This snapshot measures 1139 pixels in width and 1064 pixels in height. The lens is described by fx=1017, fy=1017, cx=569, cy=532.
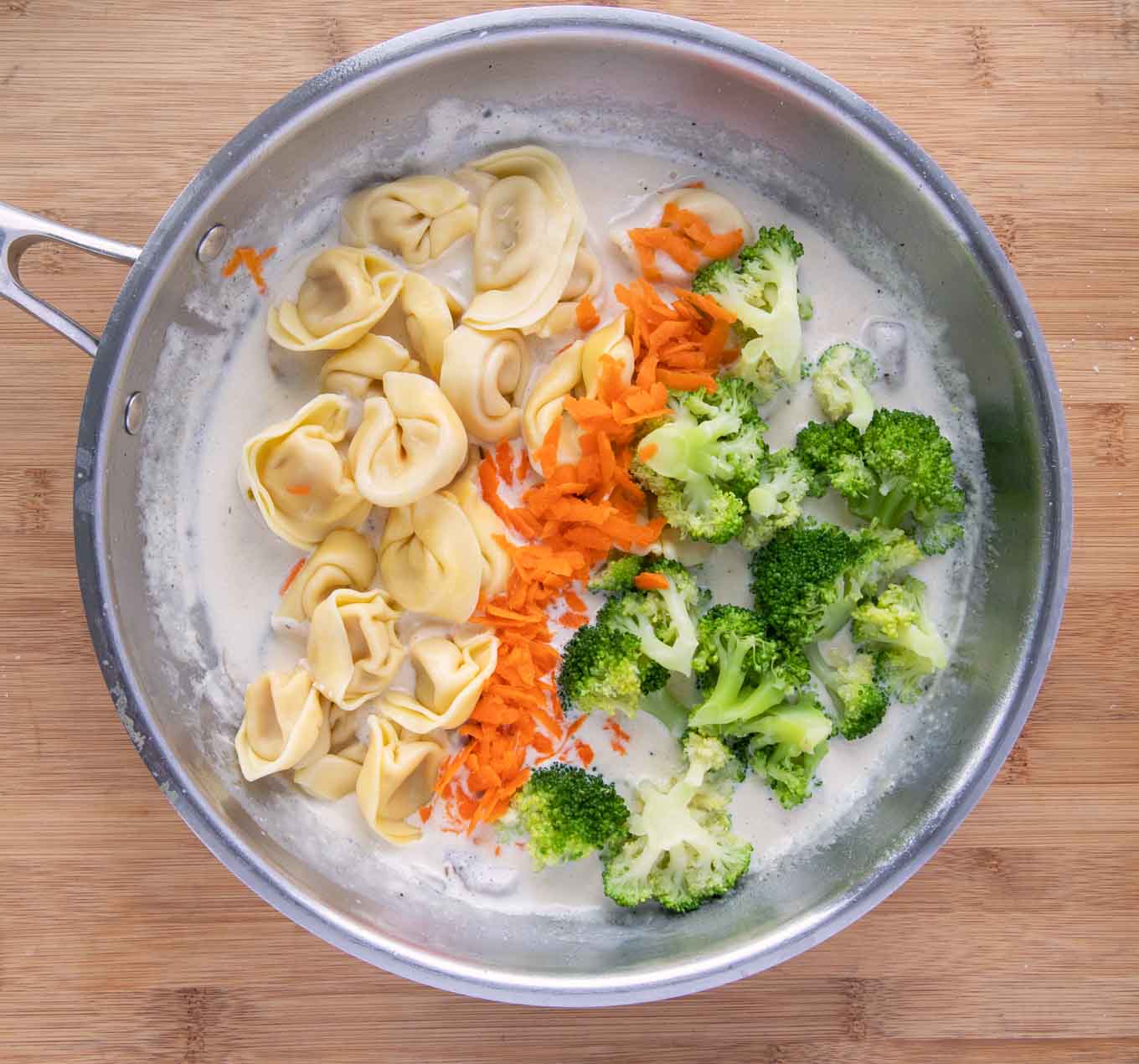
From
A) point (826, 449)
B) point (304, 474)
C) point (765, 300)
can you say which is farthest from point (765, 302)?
point (304, 474)

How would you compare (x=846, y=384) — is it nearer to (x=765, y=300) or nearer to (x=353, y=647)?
(x=765, y=300)

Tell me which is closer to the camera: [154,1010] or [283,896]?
[283,896]

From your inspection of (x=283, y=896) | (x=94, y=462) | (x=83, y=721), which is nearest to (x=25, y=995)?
(x=83, y=721)

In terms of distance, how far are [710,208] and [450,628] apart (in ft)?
4.42

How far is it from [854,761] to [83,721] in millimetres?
2116

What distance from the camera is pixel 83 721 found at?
2.74 meters

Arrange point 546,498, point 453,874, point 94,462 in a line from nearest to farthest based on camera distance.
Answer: point 94,462, point 546,498, point 453,874

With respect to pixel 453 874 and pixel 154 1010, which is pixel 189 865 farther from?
pixel 453 874

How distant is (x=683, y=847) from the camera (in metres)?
2.65

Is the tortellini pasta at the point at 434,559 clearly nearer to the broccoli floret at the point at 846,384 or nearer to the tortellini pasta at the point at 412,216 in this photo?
the tortellini pasta at the point at 412,216

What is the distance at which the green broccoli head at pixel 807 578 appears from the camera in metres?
2.61

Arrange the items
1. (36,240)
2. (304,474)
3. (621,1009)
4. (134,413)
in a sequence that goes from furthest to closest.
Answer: (621,1009) < (304,474) < (134,413) < (36,240)

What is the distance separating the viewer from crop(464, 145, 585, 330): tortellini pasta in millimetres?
2686

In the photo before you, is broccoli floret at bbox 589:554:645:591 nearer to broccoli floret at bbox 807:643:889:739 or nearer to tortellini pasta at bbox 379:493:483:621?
tortellini pasta at bbox 379:493:483:621
